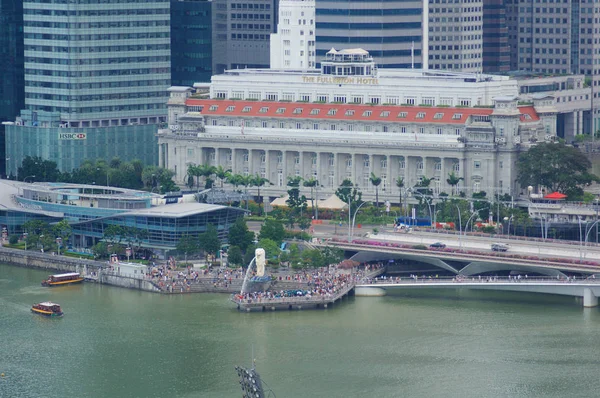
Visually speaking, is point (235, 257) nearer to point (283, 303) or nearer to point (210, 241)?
point (210, 241)

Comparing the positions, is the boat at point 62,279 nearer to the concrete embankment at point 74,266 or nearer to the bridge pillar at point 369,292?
the concrete embankment at point 74,266

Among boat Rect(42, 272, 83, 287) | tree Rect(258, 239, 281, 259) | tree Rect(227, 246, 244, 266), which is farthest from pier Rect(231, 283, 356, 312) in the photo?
boat Rect(42, 272, 83, 287)

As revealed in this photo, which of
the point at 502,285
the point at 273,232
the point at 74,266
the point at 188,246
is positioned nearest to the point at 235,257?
the point at 188,246

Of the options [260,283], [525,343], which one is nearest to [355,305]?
[260,283]

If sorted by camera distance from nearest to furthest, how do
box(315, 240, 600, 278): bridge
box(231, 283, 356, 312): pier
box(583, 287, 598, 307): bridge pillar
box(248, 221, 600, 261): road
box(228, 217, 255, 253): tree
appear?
box(583, 287, 598, 307): bridge pillar
box(231, 283, 356, 312): pier
box(315, 240, 600, 278): bridge
box(248, 221, 600, 261): road
box(228, 217, 255, 253): tree

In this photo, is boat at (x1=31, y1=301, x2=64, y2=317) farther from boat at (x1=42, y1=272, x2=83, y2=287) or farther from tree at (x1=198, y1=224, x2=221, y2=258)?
tree at (x1=198, y1=224, x2=221, y2=258)

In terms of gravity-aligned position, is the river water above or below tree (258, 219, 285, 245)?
below
